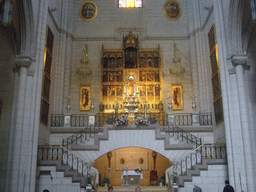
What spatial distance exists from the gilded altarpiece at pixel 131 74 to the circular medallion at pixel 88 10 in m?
3.43

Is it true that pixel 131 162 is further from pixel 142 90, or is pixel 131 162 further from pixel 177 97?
pixel 177 97

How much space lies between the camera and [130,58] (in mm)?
22562

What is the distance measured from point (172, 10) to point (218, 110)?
10.3 metres

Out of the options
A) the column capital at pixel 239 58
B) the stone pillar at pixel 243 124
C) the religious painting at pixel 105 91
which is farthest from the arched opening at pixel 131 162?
the column capital at pixel 239 58

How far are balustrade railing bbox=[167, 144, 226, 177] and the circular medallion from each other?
14.5 meters

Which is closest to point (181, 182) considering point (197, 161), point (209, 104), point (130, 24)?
point (197, 161)

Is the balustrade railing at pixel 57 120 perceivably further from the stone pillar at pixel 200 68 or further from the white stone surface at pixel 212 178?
the stone pillar at pixel 200 68

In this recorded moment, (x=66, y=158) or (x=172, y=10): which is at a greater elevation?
(x=172, y=10)

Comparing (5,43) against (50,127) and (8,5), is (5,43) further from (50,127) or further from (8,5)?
(50,127)

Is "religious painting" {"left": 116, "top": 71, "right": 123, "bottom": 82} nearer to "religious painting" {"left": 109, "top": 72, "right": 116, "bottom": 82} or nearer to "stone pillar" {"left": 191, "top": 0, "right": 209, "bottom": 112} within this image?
"religious painting" {"left": 109, "top": 72, "right": 116, "bottom": 82}

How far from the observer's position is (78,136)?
57.3 ft

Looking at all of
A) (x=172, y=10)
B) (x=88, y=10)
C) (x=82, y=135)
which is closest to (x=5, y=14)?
(x=82, y=135)

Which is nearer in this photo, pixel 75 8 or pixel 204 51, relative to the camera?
pixel 204 51

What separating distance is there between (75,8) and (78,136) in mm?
11851
